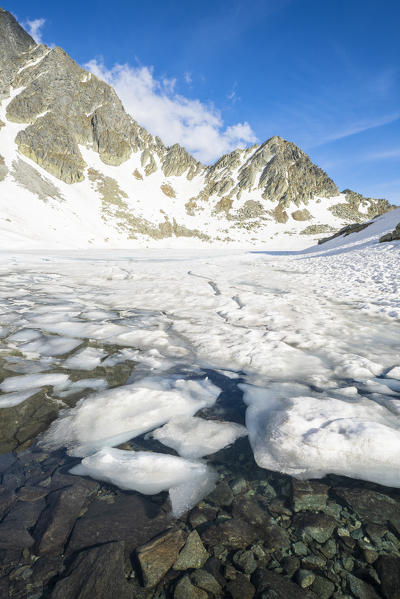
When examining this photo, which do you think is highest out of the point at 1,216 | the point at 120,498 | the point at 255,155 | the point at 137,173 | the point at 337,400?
the point at 255,155

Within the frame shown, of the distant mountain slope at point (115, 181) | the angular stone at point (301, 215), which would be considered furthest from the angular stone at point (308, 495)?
the angular stone at point (301, 215)

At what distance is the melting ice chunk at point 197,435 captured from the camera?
6.12 feet

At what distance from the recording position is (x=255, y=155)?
86062mm

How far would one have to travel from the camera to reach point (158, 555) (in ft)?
4.01

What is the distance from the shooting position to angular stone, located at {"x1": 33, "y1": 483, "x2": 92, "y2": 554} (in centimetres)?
126

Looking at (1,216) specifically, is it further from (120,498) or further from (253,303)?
(120,498)

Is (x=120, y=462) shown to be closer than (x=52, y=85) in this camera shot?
Yes

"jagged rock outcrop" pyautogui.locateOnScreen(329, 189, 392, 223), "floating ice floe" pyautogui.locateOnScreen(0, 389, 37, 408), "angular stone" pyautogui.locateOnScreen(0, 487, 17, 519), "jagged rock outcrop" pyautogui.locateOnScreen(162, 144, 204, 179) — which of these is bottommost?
"angular stone" pyautogui.locateOnScreen(0, 487, 17, 519)

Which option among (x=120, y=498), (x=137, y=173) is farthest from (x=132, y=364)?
(x=137, y=173)

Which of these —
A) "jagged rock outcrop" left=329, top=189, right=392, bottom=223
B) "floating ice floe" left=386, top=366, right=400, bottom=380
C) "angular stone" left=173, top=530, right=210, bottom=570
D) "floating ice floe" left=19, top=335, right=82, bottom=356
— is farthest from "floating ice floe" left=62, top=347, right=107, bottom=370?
"jagged rock outcrop" left=329, top=189, right=392, bottom=223

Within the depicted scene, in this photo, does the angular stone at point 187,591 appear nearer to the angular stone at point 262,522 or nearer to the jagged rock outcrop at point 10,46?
the angular stone at point 262,522

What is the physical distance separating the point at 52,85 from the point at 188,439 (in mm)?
78686

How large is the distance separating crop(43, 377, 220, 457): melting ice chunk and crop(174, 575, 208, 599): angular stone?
97cm

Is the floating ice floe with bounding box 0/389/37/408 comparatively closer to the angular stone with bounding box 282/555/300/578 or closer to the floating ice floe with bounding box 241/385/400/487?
the floating ice floe with bounding box 241/385/400/487
